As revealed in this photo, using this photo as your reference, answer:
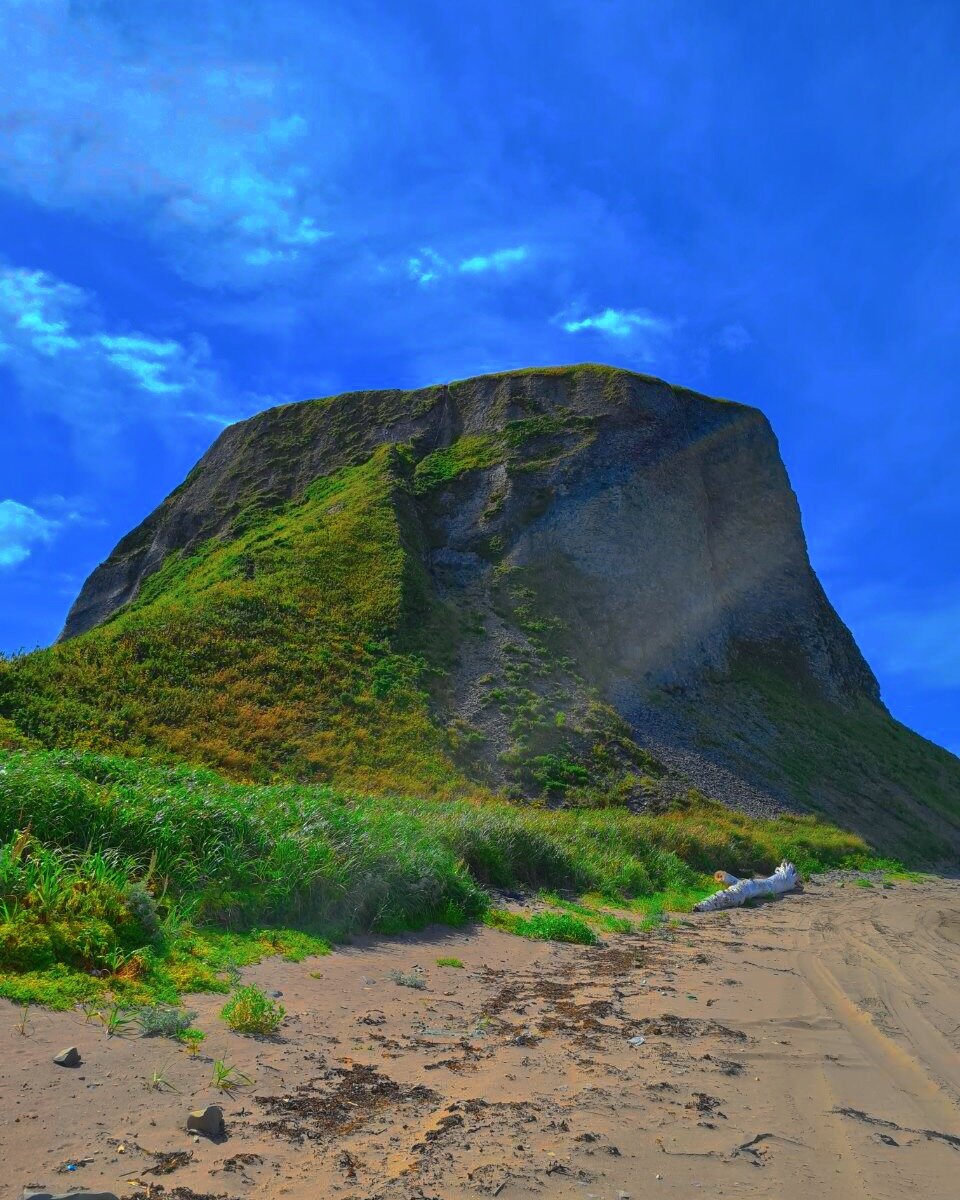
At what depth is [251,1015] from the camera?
5.64m

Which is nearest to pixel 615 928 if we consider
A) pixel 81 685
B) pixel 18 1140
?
pixel 18 1140

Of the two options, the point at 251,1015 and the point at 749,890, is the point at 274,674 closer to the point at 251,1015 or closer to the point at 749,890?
the point at 749,890

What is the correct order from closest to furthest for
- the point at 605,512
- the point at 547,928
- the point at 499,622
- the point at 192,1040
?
the point at 192,1040 → the point at 547,928 → the point at 499,622 → the point at 605,512

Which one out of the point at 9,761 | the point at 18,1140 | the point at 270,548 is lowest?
the point at 18,1140

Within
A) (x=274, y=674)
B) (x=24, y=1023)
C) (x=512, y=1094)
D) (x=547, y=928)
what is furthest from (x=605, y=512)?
(x=24, y=1023)


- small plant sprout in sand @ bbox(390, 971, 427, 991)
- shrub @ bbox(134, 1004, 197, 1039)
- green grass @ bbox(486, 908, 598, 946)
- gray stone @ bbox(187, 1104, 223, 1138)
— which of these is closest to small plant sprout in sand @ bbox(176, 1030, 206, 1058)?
shrub @ bbox(134, 1004, 197, 1039)

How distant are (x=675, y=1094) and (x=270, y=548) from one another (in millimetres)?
43141

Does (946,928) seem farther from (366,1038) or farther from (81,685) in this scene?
(81,685)

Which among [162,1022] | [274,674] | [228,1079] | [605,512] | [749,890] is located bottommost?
[228,1079]

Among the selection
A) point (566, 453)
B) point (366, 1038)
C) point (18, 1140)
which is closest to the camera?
point (18, 1140)

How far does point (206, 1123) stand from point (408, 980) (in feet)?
13.1

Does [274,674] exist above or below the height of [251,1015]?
above

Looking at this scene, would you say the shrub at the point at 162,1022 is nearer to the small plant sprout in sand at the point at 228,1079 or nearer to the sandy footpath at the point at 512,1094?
the sandy footpath at the point at 512,1094

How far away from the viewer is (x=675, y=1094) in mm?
4977
